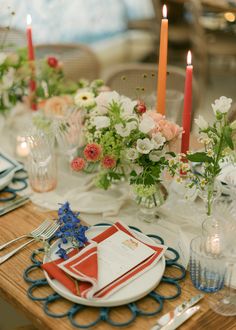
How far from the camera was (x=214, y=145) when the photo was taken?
1.32 meters

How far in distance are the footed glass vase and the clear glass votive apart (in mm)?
249

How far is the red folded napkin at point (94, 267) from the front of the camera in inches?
47.2

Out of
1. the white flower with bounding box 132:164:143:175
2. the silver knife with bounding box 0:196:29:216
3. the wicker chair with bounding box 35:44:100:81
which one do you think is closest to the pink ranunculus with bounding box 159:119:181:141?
the white flower with bounding box 132:164:143:175

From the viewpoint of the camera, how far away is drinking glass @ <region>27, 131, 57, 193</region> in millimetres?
1610

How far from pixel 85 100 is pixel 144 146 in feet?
1.20

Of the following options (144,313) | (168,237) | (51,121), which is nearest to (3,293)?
(144,313)

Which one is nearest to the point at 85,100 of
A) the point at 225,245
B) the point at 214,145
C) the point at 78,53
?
the point at 214,145

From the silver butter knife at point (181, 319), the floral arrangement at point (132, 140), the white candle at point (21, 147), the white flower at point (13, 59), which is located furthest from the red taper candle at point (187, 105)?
the white flower at point (13, 59)

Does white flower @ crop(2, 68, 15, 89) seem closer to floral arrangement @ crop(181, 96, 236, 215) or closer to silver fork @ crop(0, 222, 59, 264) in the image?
silver fork @ crop(0, 222, 59, 264)

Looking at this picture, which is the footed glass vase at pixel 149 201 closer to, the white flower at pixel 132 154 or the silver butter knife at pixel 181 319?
the white flower at pixel 132 154

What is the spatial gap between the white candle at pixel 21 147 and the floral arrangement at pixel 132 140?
44cm

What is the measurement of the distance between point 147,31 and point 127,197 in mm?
3132

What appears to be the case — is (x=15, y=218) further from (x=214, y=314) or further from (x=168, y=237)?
(x=214, y=314)

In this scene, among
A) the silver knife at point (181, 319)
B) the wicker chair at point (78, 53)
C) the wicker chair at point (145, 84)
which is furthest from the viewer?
the wicker chair at point (78, 53)
